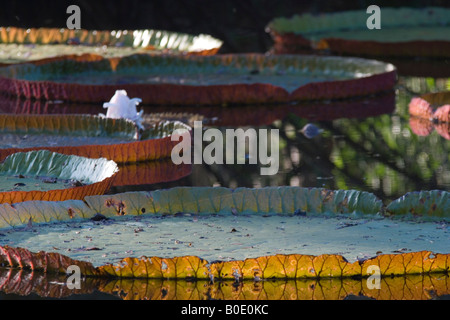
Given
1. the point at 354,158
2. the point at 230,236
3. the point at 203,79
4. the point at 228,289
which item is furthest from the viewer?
the point at 203,79

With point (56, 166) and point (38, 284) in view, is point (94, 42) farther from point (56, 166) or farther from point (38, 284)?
point (38, 284)

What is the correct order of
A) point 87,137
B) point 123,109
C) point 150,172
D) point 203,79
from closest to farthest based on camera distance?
point 150,172
point 87,137
point 123,109
point 203,79

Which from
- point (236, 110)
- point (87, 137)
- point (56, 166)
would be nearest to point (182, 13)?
point (236, 110)

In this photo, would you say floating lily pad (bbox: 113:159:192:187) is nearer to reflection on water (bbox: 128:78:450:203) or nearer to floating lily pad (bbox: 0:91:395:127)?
reflection on water (bbox: 128:78:450:203)

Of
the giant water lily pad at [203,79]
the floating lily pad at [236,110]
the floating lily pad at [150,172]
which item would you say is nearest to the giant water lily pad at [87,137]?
the floating lily pad at [150,172]

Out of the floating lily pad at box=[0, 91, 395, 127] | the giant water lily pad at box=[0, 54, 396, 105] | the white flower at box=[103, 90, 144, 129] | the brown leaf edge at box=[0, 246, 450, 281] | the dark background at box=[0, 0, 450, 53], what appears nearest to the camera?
the brown leaf edge at box=[0, 246, 450, 281]

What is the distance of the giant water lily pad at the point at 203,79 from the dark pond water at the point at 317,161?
0.52ft

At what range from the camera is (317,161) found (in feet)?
22.9

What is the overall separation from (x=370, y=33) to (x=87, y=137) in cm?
804

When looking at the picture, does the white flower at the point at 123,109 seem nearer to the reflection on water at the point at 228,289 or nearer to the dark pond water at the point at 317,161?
the dark pond water at the point at 317,161

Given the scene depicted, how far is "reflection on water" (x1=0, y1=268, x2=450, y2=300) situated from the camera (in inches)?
164

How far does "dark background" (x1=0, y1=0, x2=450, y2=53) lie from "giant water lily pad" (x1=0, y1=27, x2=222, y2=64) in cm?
170

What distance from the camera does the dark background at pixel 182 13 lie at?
16031mm

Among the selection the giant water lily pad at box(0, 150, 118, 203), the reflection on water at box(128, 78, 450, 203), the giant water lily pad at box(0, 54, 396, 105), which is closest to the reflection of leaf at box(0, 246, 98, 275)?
the giant water lily pad at box(0, 150, 118, 203)
